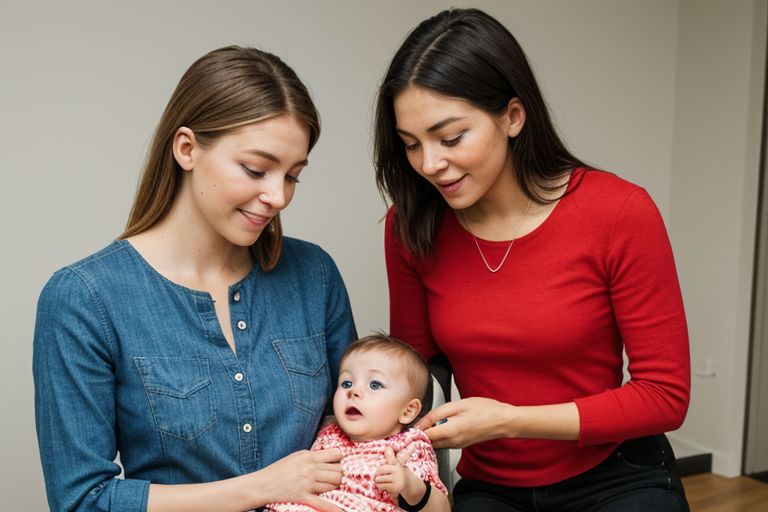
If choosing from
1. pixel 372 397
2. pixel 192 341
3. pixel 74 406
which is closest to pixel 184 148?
pixel 192 341

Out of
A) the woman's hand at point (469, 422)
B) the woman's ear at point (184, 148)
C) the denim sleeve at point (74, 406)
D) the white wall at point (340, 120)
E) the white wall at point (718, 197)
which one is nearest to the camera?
the denim sleeve at point (74, 406)

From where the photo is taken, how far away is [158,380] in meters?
1.53

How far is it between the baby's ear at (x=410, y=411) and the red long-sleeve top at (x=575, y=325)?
0.20 meters

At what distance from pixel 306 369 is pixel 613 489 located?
73 centimetres

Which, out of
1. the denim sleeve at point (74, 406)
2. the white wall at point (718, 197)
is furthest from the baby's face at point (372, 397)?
the white wall at point (718, 197)

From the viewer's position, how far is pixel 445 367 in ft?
6.52

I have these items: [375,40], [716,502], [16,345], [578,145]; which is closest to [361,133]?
[375,40]

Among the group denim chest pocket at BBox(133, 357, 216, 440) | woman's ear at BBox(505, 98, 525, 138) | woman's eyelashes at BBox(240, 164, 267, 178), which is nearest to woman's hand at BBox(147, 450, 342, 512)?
denim chest pocket at BBox(133, 357, 216, 440)

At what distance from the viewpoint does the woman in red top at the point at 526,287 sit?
1695 millimetres

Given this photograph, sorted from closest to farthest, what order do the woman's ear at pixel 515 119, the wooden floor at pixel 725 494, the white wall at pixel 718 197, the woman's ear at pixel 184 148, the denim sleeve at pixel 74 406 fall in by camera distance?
the denim sleeve at pixel 74 406, the woman's ear at pixel 184 148, the woman's ear at pixel 515 119, the wooden floor at pixel 725 494, the white wall at pixel 718 197

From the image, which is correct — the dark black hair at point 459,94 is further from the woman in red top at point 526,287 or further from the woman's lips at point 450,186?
the woman's lips at point 450,186

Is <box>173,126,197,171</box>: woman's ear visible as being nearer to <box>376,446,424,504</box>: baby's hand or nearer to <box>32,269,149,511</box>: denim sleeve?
<box>32,269,149,511</box>: denim sleeve

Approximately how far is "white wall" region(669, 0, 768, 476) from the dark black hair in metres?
1.89

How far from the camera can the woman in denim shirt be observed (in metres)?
1.46
